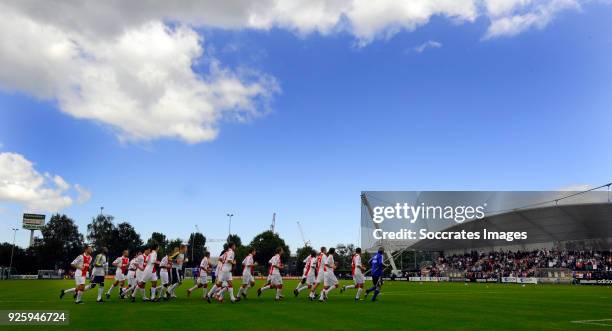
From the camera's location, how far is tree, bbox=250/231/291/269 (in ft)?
424

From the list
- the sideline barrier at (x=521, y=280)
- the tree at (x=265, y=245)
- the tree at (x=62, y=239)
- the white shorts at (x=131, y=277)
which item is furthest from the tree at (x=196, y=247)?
the white shorts at (x=131, y=277)

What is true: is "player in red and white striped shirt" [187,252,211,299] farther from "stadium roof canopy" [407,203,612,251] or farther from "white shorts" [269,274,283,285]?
"stadium roof canopy" [407,203,612,251]

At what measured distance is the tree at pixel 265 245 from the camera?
424 ft

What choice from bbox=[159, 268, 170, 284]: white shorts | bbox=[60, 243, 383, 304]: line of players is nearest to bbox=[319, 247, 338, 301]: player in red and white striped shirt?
bbox=[60, 243, 383, 304]: line of players

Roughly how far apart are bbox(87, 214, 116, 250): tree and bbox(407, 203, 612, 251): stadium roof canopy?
331ft

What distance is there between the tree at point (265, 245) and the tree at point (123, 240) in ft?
127

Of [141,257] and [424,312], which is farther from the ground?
[141,257]

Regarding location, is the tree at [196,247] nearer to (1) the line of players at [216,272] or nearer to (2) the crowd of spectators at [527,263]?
(2) the crowd of spectators at [527,263]

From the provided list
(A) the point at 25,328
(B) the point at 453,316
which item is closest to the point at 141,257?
(A) the point at 25,328

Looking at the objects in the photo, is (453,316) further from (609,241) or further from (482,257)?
(482,257)

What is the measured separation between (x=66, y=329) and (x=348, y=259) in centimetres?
14617

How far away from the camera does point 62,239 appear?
455 ft

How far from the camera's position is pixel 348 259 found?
505 ft

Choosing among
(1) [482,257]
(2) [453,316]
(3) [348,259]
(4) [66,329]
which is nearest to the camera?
(4) [66,329]
